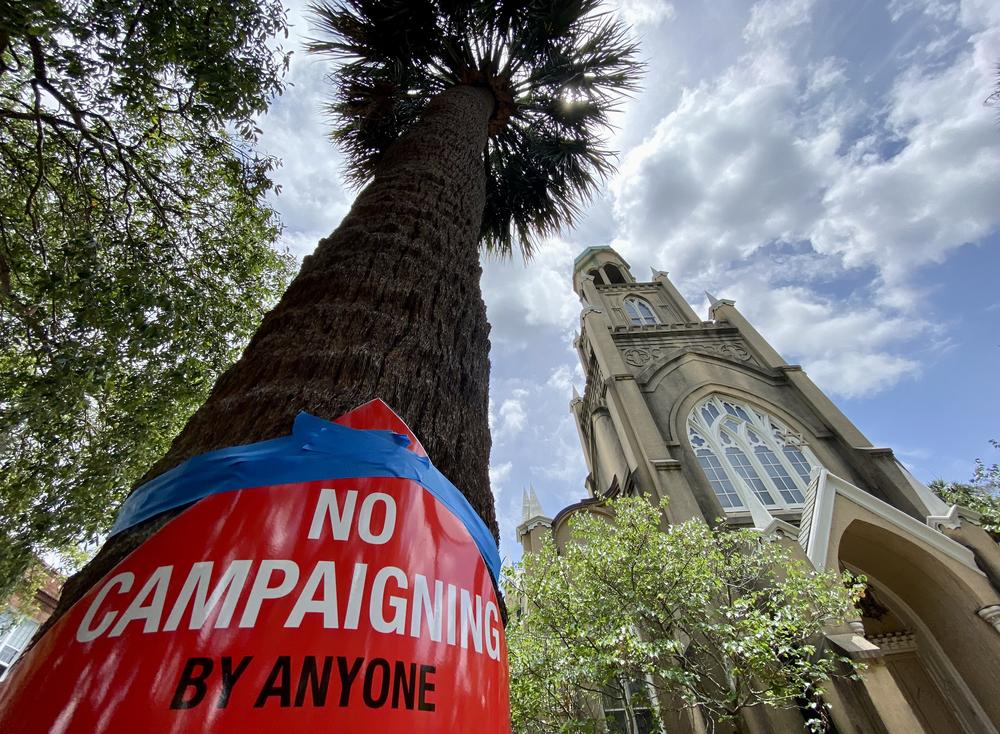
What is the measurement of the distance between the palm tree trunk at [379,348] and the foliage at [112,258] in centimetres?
350

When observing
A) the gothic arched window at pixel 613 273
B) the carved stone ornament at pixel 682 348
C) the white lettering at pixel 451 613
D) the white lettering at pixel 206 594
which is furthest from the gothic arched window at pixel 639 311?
the white lettering at pixel 206 594

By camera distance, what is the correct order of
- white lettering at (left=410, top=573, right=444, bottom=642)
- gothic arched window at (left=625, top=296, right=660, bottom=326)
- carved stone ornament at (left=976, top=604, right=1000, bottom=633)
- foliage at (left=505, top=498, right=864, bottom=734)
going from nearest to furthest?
white lettering at (left=410, top=573, right=444, bottom=642)
foliage at (left=505, top=498, right=864, bottom=734)
carved stone ornament at (left=976, top=604, right=1000, bottom=633)
gothic arched window at (left=625, top=296, right=660, bottom=326)

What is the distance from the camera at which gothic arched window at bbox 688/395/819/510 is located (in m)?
11.5

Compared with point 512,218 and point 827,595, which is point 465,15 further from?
point 827,595

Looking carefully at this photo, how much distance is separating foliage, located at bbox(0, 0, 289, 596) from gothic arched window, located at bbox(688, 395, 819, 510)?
11112 mm

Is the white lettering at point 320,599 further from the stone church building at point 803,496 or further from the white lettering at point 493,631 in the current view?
the stone church building at point 803,496

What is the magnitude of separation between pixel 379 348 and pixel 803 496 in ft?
43.2

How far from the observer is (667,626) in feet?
21.6

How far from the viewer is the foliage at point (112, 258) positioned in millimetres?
4250

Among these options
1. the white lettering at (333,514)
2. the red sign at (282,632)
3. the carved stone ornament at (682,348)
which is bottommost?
the red sign at (282,632)

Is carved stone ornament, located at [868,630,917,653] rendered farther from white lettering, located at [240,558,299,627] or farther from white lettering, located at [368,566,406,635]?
white lettering, located at [240,558,299,627]

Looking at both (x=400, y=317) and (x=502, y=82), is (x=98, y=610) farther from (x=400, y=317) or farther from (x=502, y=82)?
(x=502, y=82)

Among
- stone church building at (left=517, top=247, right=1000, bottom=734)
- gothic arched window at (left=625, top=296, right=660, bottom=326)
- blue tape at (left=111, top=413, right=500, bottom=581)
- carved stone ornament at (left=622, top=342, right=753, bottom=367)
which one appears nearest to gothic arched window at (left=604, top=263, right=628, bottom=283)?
gothic arched window at (left=625, top=296, right=660, bottom=326)

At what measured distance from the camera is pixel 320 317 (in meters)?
1.57
